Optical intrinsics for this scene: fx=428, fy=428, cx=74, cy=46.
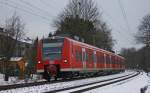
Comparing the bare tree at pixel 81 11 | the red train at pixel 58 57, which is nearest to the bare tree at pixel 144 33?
the bare tree at pixel 81 11

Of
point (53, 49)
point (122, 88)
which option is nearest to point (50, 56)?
point (53, 49)

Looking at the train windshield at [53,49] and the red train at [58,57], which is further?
the train windshield at [53,49]

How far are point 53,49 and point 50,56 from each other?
548 mm

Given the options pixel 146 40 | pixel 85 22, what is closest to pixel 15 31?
pixel 85 22

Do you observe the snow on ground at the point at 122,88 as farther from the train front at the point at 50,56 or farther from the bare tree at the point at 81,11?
the bare tree at the point at 81,11

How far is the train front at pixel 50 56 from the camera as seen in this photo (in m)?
30.2

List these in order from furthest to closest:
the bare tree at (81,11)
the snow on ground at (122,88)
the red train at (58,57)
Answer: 1. the bare tree at (81,11)
2. the red train at (58,57)
3. the snow on ground at (122,88)

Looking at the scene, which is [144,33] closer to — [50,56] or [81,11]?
[81,11]

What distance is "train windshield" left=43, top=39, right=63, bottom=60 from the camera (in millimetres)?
30500

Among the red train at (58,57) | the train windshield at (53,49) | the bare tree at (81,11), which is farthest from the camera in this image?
the bare tree at (81,11)

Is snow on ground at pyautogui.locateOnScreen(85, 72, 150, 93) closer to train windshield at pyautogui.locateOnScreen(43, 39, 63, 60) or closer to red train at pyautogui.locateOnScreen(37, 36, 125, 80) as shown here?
red train at pyautogui.locateOnScreen(37, 36, 125, 80)

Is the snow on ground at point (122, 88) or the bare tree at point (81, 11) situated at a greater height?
the bare tree at point (81, 11)

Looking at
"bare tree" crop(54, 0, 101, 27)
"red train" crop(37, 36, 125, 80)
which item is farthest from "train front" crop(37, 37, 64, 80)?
"bare tree" crop(54, 0, 101, 27)

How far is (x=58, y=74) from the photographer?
30.6 metres
